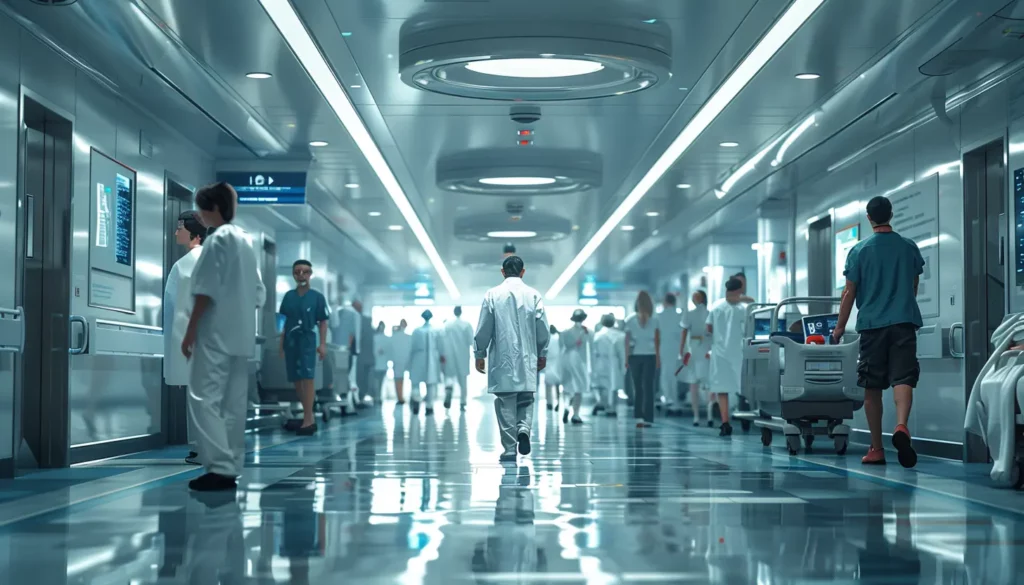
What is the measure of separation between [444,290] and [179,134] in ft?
93.3

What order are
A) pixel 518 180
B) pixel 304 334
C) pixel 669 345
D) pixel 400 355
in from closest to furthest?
pixel 304 334
pixel 518 180
pixel 669 345
pixel 400 355

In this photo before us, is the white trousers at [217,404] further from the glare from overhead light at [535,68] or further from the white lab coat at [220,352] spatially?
the glare from overhead light at [535,68]

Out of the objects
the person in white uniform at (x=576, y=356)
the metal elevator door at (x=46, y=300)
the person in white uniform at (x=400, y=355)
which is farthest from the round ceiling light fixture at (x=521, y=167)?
the person in white uniform at (x=400, y=355)

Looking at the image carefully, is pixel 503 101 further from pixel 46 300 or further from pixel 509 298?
pixel 46 300

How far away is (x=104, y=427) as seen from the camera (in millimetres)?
10523

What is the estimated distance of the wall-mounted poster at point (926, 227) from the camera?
1132cm

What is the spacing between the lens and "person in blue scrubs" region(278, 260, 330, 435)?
535 inches

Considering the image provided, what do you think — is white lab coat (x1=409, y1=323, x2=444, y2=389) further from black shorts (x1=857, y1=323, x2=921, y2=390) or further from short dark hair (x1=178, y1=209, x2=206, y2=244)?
black shorts (x1=857, y1=323, x2=921, y2=390)

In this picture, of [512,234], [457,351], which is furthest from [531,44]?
[457,351]

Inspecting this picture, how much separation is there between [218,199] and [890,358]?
15.7ft

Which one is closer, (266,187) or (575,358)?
(266,187)

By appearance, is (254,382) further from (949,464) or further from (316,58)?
(949,464)

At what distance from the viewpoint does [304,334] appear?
44.9 feet

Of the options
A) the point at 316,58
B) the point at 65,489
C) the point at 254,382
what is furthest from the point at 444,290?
the point at 65,489
